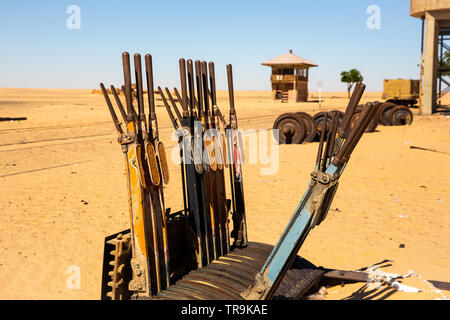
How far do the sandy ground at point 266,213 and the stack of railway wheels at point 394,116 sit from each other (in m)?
5.74

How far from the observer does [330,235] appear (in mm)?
6520

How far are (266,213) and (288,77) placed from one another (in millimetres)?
38563

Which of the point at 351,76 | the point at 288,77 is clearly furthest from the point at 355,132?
the point at 351,76

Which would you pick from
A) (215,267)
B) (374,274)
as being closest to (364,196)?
(374,274)

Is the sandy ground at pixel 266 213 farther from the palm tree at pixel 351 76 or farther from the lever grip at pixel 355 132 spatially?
the palm tree at pixel 351 76

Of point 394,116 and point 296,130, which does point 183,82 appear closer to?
point 296,130

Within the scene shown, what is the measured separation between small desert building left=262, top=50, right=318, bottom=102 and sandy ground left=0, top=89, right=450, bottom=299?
30.9m

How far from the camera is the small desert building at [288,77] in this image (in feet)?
144

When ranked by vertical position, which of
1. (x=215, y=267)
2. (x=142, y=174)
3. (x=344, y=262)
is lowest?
(x=344, y=262)

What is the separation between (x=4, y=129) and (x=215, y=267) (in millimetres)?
17551

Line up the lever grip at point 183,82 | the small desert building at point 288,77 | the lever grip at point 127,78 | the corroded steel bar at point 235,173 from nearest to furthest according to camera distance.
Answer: the lever grip at point 127,78 → the lever grip at point 183,82 → the corroded steel bar at point 235,173 → the small desert building at point 288,77

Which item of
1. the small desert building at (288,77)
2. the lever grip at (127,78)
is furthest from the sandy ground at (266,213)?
the small desert building at (288,77)
